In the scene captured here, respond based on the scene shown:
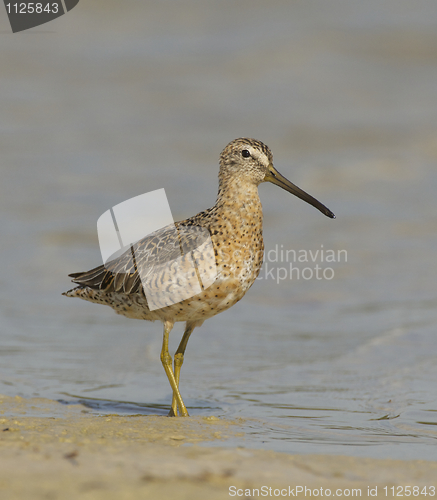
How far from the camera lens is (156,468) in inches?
122

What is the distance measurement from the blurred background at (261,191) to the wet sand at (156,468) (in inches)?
18.3

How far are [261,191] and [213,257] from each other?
24.5 ft

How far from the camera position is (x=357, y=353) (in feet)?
22.5

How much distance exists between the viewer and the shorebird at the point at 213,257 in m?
4.88

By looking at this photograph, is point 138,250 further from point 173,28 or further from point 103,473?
point 173,28

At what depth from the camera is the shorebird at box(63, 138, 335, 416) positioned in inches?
192

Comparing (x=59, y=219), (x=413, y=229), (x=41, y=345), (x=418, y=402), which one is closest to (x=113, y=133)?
(x=59, y=219)

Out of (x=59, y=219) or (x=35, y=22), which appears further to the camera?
(x=35, y=22)

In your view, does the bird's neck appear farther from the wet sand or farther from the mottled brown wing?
the wet sand

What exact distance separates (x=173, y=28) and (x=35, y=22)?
3.54 m

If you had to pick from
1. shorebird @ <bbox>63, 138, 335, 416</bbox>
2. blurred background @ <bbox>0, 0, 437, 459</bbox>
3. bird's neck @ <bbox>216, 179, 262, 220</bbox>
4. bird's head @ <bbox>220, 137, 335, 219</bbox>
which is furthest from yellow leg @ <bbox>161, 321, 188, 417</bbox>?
bird's head @ <bbox>220, 137, 335, 219</bbox>

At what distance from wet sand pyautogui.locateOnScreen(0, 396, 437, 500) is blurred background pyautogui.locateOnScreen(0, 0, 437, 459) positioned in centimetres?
46

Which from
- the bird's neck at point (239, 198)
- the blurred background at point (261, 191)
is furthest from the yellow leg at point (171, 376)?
the bird's neck at point (239, 198)

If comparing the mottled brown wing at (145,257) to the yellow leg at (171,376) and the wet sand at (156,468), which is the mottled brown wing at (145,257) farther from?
the wet sand at (156,468)
